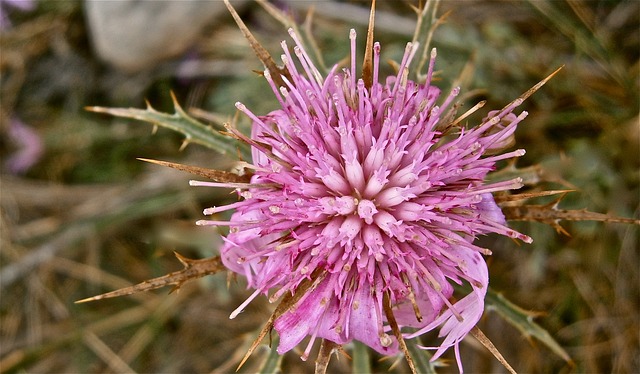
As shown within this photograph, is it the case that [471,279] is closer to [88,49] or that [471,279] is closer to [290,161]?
[290,161]

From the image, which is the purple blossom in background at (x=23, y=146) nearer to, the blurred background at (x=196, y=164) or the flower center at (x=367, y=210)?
the blurred background at (x=196, y=164)

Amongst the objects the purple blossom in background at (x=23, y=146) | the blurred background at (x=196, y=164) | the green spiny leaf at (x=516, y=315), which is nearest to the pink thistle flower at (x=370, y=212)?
the green spiny leaf at (x=516, y=315)

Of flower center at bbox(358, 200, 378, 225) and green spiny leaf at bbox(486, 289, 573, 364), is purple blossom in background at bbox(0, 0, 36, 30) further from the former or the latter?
green spiny leaf at bbox(486, 289, 573, 364)

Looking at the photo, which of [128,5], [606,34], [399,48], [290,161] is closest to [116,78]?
[128,5]

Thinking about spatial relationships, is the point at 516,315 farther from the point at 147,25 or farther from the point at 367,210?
the point at 147,25

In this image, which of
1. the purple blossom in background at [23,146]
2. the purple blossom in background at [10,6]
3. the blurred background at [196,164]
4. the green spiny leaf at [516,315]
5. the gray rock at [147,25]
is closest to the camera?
the green spiny leaf at [516,315]

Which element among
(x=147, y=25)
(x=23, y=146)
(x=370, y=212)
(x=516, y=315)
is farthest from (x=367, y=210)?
(x=23, y=146)
